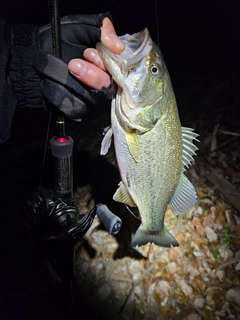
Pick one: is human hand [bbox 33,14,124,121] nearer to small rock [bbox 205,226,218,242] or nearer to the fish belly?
the fish belly

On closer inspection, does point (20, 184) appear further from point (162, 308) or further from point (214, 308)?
point (214, 308)

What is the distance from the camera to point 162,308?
3.02 m

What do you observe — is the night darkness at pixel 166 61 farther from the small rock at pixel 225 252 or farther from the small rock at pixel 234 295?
the small rock at pixel 225 252

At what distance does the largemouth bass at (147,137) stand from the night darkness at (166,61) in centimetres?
99

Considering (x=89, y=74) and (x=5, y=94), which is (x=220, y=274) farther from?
(x=5, y=94)

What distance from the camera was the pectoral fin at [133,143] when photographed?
6.11 feet

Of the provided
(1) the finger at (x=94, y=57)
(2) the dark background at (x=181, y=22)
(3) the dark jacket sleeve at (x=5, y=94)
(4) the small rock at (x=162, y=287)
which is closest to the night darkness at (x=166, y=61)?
(2) the dark background at (x=181, y=22)

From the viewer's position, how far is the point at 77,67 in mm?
1590

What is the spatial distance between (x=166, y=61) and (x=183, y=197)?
25.9ft

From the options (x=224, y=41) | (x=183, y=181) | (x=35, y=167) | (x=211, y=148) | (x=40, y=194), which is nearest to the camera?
(x=40, y=194)

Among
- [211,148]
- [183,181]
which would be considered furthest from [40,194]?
[211,148]

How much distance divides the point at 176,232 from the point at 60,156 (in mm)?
2310

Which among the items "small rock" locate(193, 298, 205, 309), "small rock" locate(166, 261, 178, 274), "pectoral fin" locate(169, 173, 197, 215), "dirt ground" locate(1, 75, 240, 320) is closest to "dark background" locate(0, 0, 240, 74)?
"dirt ground" locate(1, 75, 240, 320)

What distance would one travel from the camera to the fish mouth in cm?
159
